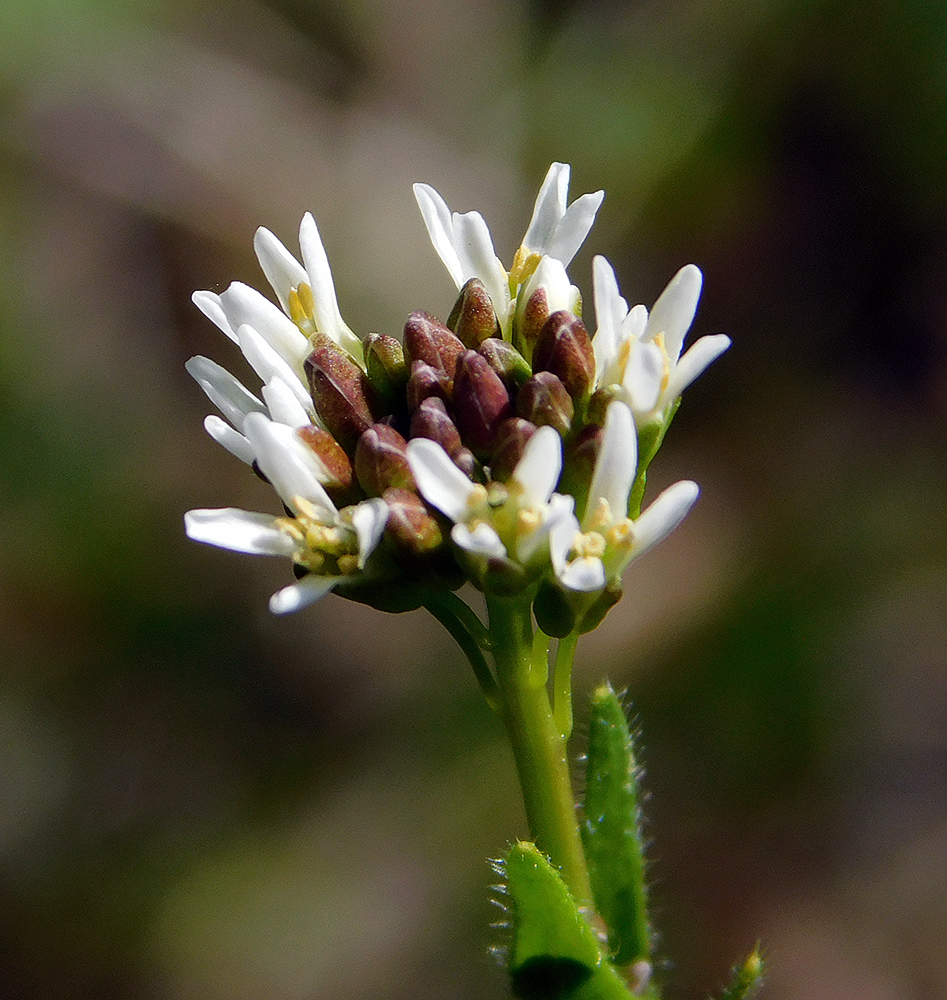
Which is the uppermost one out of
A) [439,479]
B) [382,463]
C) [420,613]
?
[420,613]

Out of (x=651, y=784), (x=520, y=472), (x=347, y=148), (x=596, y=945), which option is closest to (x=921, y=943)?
(x=651, y=784)

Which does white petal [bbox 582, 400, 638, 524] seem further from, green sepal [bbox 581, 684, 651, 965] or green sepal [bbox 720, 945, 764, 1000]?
green sepal [bbox 720, 945, 764, 1000]

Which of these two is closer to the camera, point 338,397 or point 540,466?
point 540,466

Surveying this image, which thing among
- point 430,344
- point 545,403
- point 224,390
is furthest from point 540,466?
point 224,390

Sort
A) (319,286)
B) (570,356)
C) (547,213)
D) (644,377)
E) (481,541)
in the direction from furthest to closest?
1. (547,213)
2. (319,286)
3. (570,356)
4. (644,377)
5. (481,541)

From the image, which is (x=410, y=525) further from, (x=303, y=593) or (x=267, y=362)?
(x=267, y=362)
